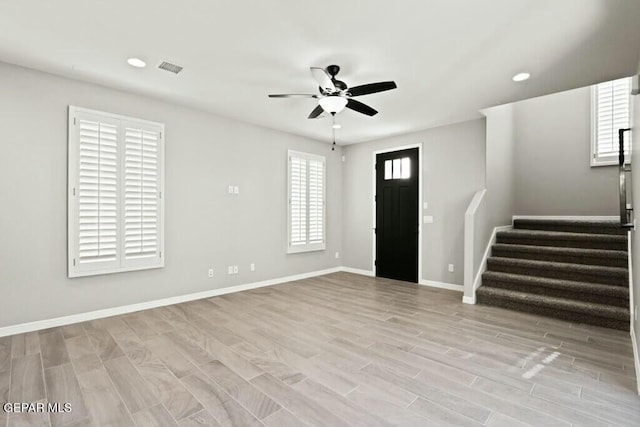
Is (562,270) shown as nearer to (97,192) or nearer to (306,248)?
(306,248)

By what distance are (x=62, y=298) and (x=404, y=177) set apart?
5.54 metres

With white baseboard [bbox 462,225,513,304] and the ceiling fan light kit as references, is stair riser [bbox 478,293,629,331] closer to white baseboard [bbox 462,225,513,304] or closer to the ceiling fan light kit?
white baseboard [bbox 462,225,513,304]

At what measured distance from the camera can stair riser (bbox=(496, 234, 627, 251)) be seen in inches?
175

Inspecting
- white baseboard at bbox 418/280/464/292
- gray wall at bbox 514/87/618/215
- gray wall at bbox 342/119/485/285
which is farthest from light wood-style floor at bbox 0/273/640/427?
gray wall at bbox 514/87/618/215

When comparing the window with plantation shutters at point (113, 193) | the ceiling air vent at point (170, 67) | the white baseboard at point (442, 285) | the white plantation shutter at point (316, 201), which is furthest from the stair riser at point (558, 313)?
the ceiling air vent at point (170, 67)

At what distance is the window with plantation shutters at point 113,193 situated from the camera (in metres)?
3.63

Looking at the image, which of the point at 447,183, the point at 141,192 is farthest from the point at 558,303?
the point at 141,192

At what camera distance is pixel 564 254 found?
456cm

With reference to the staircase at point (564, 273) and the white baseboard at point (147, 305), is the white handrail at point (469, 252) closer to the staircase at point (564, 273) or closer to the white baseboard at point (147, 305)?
the staircase at point (564, 273)

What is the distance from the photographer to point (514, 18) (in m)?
2.46

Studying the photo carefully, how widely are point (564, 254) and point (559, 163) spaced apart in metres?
2.25

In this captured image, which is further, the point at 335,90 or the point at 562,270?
the point at 562,270

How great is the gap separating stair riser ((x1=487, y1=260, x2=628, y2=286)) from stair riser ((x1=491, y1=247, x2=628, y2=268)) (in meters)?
0.31

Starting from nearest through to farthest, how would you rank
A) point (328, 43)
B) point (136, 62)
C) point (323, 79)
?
point (328, 43) < point (323, 79) < point (136, 62)
